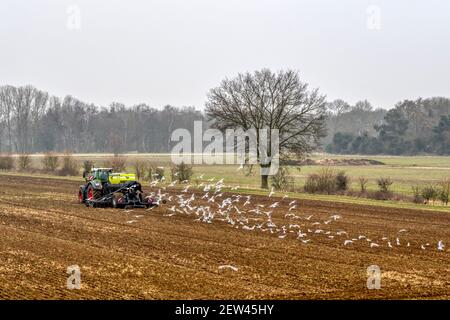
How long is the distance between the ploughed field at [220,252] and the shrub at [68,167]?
27.1 meters

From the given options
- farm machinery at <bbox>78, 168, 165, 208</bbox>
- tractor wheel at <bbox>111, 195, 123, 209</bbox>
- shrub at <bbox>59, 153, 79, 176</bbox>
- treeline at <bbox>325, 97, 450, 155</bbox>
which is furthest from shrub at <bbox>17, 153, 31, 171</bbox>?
treeline at <bbox>325, 97, 450, 155</bbox>

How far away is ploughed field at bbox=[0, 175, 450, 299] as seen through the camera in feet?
38.9

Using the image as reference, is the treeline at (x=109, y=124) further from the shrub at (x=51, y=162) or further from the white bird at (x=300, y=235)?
the white bird at (x=300, y=235)

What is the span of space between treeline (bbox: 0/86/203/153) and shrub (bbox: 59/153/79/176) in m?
79.5

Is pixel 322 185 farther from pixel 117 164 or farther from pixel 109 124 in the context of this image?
pixel 109 124

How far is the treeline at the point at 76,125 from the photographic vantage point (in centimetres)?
13712

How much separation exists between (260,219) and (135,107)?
5293 inches

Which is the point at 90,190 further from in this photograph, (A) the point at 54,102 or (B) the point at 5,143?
(B) the point at 5,143

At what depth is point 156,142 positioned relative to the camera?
14362 cm

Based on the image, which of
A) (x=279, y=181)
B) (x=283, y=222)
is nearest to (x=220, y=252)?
(x=283, y=222)

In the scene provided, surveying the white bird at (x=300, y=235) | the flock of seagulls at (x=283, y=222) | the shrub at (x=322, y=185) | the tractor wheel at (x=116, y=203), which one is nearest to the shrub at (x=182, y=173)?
the shrub at (x=322, y=185)

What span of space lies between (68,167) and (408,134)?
80315mm
